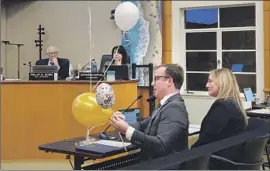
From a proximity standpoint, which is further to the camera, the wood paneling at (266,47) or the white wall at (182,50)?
the white wall at (182,50)

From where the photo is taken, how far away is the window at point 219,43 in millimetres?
6679

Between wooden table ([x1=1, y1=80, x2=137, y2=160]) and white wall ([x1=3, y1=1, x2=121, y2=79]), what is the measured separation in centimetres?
291

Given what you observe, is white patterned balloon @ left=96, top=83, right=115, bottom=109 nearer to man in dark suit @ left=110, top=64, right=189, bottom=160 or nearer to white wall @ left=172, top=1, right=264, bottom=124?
man in dark suit @ left=110, top=64, right=189, bottom=160

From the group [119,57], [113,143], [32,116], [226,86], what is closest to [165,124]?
[113,143]

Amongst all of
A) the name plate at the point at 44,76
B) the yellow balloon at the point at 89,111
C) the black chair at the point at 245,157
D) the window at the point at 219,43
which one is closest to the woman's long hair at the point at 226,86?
the black chair at the point at 245,157

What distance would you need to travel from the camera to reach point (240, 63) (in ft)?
22.4

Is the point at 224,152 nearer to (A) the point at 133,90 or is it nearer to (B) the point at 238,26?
(A) the point at 133,90

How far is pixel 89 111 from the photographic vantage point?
267cm

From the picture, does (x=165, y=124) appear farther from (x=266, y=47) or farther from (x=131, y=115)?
(x=266, y=47)

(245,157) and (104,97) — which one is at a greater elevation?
(104,97)

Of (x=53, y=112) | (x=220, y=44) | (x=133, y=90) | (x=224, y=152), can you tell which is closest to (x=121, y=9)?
(x=133, y=90)

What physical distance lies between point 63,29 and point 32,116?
11.6ft

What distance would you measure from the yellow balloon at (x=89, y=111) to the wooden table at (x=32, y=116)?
6.72 ft

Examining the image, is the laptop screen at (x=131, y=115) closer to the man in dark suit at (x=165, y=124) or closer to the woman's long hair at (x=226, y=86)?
the man in dark suit at (x=165, y=124)
